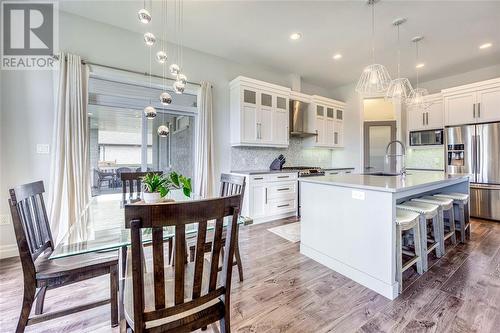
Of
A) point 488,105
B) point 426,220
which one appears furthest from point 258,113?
point 488,105

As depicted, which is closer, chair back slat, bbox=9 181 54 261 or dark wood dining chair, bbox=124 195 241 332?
dark wood dining chair, bbox=124 195 241 332

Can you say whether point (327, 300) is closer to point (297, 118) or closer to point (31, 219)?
point (31, 219)

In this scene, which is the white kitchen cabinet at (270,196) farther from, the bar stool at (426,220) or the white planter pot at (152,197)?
the white planter pot at (152,197)

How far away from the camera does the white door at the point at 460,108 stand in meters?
4.29

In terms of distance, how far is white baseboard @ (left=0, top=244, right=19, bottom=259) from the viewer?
2664 mm

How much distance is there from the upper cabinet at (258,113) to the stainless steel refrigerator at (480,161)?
10.8ft

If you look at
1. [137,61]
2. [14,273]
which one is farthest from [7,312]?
[137,61]

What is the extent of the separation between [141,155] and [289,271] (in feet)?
9.10

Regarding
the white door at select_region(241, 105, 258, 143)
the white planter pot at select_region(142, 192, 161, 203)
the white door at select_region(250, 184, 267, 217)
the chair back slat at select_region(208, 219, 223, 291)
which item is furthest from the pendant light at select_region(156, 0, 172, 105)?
the white door at select_region(250, 184, 267, 217)

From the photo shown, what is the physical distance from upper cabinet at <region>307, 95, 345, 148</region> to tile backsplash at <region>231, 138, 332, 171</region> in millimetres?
345

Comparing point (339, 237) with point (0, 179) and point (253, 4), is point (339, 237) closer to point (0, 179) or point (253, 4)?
point (253, 4)

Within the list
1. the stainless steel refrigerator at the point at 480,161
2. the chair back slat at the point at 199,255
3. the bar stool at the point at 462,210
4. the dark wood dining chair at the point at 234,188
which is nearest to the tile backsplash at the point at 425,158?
the stainless steel refrigerator at the point at 480,161

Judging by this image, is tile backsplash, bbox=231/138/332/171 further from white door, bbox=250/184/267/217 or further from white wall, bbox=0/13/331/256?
white wall, bbox=0/13/331/256

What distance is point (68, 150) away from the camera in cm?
283
